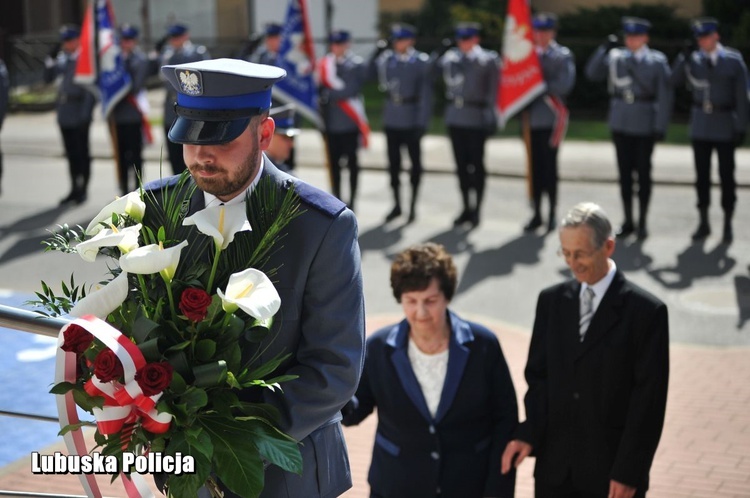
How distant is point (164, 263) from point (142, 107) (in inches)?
535

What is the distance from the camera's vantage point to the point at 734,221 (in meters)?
14.0

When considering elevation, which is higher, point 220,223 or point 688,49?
point 220,223

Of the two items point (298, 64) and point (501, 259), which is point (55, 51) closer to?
point (298, 64)

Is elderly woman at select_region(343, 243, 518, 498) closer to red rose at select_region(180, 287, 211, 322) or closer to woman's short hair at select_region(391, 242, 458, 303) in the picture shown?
woman's short hair at select_region(391, 242, 458, 303)

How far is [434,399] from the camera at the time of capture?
4.97 metres

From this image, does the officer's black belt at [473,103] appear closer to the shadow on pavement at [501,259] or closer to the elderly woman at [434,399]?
the shadow on pavement at [501,259]

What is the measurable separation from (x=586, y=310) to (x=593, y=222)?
0.37m

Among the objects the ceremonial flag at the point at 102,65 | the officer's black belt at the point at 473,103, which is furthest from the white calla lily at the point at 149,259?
the ceremonial flag at the point at 102,65

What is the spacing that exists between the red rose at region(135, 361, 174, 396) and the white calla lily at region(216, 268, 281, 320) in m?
0.22

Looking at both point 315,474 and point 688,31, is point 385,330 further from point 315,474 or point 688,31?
point 688,31

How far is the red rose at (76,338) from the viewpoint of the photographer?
2.84m

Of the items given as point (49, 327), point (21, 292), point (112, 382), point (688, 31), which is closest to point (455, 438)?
point (49, 327)

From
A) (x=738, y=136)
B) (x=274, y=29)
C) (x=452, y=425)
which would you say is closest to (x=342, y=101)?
(x=274, y=29)

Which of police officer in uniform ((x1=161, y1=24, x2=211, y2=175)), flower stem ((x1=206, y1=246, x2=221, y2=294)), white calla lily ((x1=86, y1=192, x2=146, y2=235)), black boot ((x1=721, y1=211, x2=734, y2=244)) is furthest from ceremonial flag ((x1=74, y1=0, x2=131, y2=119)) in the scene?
flower stem ((x1=206, y1=246, x2=221, y2=294))
